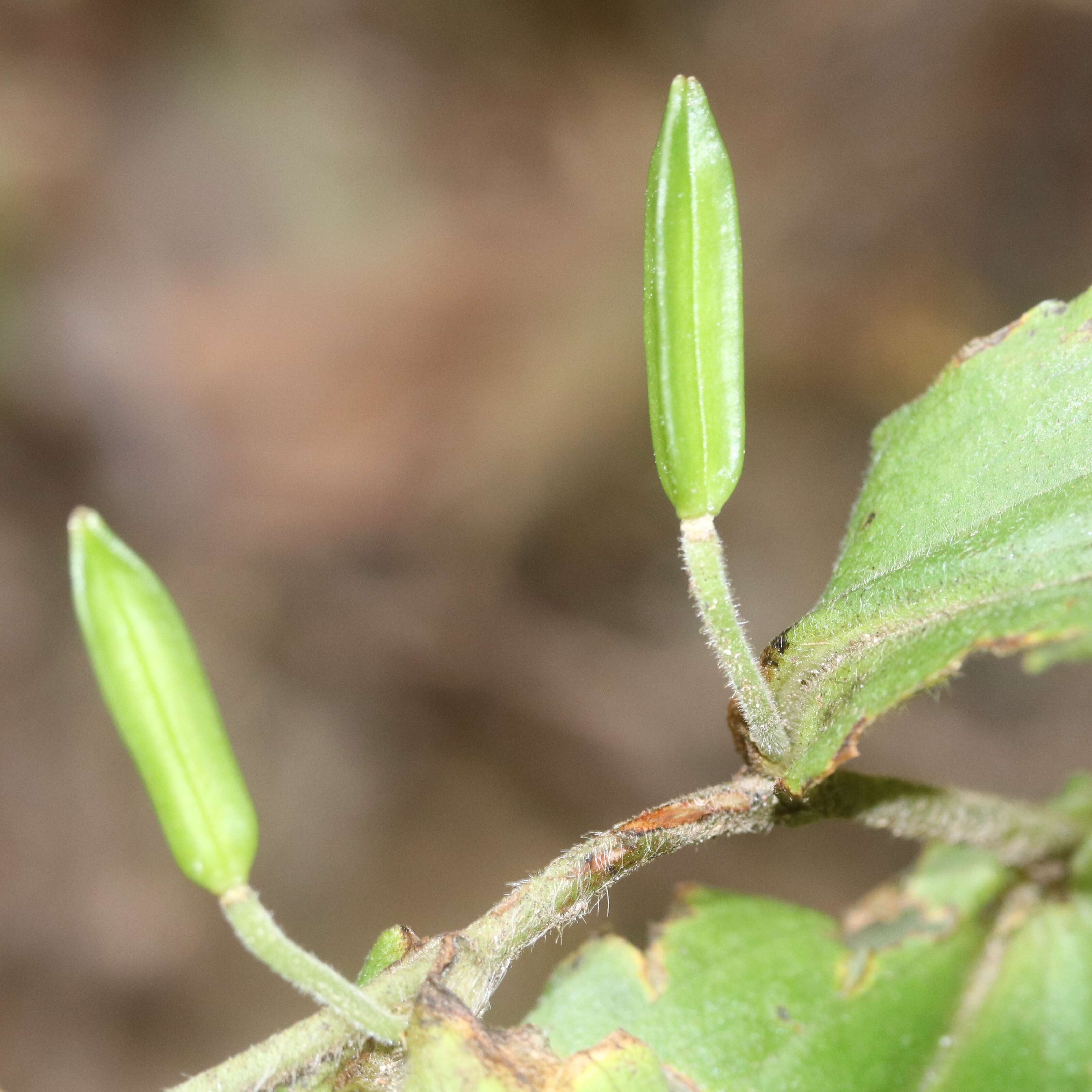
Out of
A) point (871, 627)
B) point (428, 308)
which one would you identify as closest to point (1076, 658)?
point (871, 627)

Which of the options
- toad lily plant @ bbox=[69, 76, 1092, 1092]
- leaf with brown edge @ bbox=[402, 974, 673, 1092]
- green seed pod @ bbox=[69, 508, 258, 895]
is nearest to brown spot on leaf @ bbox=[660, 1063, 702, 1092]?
toad lily plant @ bbox=[69, 76, 1092, 1092]

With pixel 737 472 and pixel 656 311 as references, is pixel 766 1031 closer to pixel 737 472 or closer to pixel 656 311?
pixel 737 472

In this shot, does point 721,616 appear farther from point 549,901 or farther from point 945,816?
point 945,816

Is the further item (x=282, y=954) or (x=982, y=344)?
(x=982, y=344)

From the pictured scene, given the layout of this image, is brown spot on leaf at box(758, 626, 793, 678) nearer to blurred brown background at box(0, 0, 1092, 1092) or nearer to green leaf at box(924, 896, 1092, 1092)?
green leaf at box(924, 896, 1092, 1092)

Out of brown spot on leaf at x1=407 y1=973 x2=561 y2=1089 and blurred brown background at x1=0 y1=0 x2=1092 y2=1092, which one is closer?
brown spot on leaf at x1=407 y1=973 x2=561 y2=1089

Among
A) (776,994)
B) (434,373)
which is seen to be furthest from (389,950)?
(434,373)

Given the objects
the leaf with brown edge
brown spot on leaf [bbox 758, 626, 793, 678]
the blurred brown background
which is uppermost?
the blurred brown background
